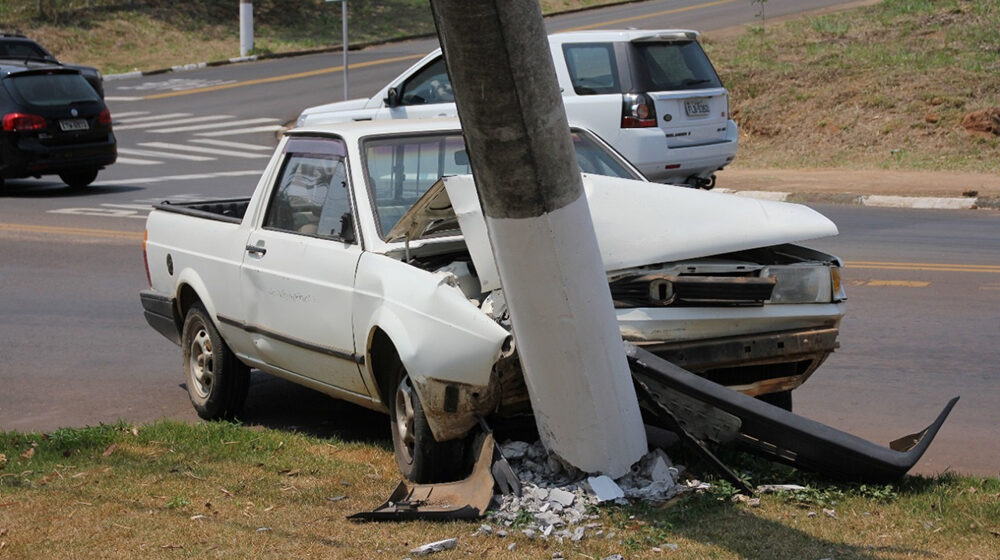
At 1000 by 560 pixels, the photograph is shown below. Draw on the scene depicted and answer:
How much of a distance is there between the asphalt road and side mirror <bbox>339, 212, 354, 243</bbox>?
1223mm

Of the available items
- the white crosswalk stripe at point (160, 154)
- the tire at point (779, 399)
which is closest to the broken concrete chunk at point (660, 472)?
the tire at point (779, 399)

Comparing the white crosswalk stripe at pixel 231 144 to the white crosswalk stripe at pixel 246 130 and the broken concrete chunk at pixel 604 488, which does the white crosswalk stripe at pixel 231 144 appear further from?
the broken concrete chunk at pixel 604 488

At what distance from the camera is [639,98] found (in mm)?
15070

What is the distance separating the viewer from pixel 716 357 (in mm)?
5812

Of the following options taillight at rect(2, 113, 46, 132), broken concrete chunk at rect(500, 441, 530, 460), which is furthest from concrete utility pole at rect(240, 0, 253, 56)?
broken concrete chunk at rect(500, 441, 530, 460)

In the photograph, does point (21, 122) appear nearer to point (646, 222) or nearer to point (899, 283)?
point (899, 283)

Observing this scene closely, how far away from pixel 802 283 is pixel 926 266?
6197 mm

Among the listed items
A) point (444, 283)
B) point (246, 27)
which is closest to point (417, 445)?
point (444, 283)

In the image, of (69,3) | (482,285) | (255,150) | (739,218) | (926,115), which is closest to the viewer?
(482,285)

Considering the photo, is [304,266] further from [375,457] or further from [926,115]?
[926,115]

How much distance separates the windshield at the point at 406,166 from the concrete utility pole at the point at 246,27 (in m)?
32.2

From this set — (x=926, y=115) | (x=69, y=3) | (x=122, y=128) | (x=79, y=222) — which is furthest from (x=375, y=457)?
(x=69, y=3)

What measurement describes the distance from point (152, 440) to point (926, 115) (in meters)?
17.9

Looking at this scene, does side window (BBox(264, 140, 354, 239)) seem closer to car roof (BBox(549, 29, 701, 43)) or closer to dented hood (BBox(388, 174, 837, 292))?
dented hood (BBox(388, 174, 837, 292))
